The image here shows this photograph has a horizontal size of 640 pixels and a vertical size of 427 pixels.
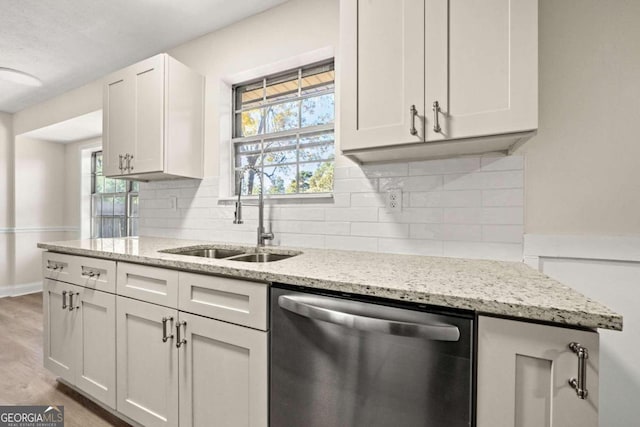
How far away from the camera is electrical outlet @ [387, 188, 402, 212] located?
1602 millimetres

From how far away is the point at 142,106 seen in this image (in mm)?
2166

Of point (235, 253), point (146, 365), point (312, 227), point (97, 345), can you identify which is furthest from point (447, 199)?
point (97, 345)

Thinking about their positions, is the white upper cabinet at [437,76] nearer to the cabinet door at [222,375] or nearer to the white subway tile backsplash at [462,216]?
the white subway tile backsplash at [462,216]

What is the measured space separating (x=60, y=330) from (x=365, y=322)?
6.99 feet

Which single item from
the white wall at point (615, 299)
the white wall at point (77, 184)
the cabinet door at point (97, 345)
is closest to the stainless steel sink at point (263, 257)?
the cabinet door at point (97, 345)

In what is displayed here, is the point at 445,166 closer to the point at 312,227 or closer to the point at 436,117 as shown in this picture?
the point at 436,117

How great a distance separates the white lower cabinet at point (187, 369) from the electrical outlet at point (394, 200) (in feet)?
3.06

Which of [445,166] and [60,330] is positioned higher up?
[445,166]

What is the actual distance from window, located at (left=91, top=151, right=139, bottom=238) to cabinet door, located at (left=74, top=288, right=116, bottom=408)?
7.39ft

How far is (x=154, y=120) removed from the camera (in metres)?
2.11

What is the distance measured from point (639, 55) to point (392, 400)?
5.45 feet

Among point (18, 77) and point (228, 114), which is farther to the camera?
point (18, 77)

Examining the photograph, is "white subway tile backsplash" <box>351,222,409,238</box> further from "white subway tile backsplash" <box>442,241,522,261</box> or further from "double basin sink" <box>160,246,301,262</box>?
"double basin sink" <box>160,246,301,262</box>

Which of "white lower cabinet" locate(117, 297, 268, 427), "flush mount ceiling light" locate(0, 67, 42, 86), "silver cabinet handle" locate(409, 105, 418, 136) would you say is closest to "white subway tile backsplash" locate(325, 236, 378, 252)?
"silver cabinet handle" locate(409, 105, 418, 136)
